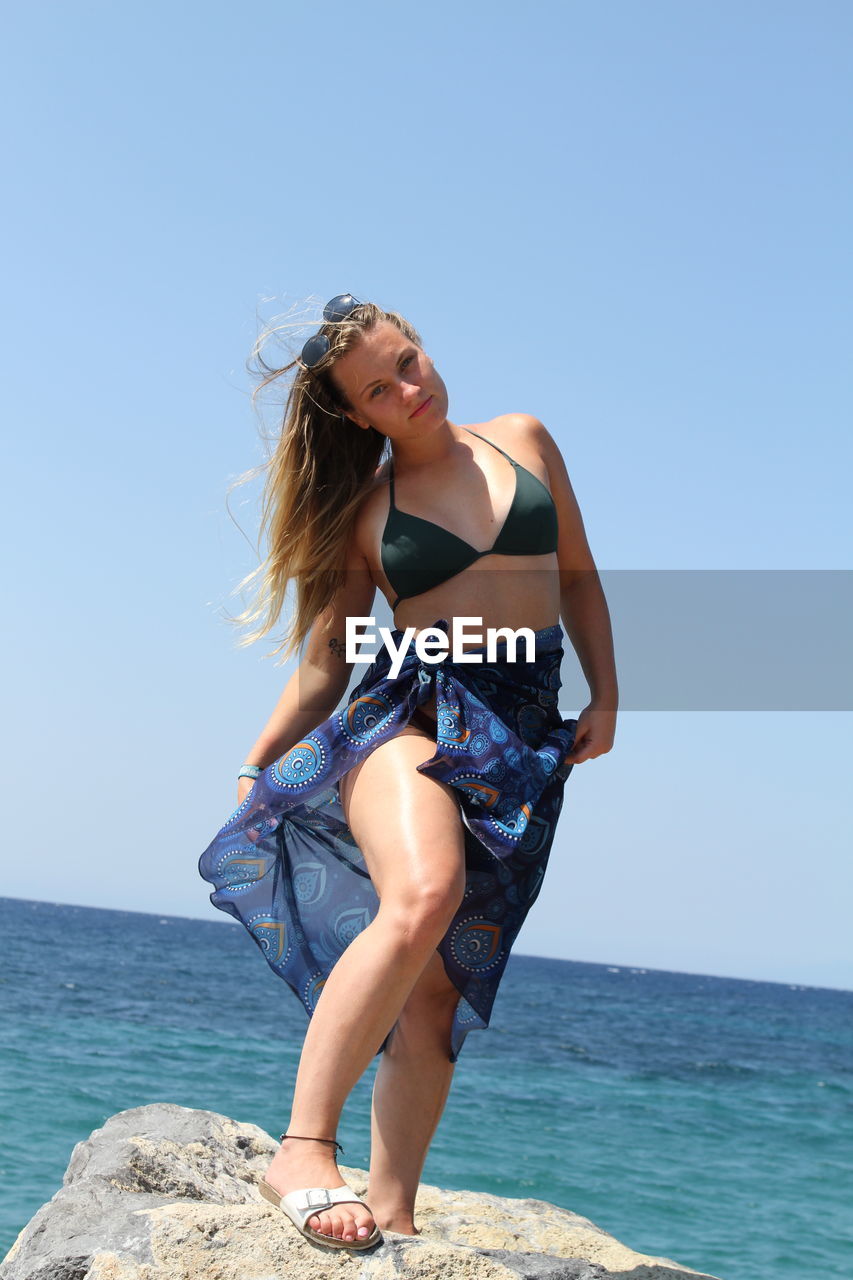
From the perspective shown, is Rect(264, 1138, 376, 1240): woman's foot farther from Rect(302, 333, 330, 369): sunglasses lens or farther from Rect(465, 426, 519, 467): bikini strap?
Rect(302, 333, 330, 369): sunglasses lens

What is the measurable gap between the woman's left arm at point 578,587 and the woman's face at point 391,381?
44 cm

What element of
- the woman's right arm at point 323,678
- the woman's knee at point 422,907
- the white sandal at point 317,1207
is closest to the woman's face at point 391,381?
the woman's right arm at point 323,678

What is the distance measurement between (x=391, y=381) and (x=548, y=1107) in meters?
16.7

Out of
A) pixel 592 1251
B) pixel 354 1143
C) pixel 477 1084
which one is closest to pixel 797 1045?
pixel 477 1084

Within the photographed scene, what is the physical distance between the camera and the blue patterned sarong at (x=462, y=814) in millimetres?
2941

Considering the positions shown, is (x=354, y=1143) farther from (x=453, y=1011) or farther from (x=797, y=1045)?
(x=797, y=1045)

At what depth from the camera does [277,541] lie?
345cm

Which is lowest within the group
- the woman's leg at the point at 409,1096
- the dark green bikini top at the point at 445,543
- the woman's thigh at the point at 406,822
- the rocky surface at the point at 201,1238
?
the rocky surface at the point at 201,1238

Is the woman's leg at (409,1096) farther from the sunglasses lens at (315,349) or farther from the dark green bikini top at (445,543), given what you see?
the sunglasses lens at (315,349)

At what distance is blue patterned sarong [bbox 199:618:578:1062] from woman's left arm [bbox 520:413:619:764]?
22cm

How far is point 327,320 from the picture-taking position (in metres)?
3.27

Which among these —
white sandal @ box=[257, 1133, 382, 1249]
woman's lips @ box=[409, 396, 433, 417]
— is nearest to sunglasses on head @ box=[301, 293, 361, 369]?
woman's lips @ box=[409, 396, 433, 417]

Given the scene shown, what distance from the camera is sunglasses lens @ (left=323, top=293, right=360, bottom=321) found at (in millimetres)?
3221

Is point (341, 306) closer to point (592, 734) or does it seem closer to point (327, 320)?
point (327, 320)
